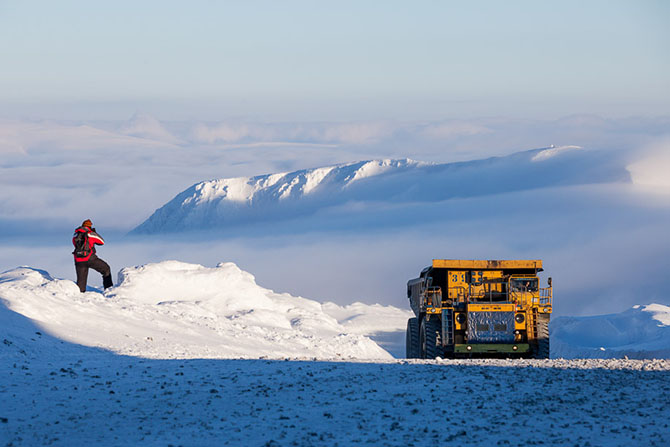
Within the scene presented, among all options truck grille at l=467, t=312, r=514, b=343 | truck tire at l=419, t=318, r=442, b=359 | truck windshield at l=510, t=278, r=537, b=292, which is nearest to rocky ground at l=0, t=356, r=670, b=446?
truck grille at l=467, t=312, r=514, b=343

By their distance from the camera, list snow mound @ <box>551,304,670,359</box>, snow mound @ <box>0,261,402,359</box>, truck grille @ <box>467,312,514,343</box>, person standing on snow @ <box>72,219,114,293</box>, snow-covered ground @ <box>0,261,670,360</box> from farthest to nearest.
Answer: snow mound @ <box>551,304,670,359</box> → person standing on snow @ <box>72,219,114,293</box> → truck grille @ <box>467,312,514,343</box> → snow-covered ground @ <box>0,261,670,360</box> → snow mound @ <box>0,261,402,359</box>

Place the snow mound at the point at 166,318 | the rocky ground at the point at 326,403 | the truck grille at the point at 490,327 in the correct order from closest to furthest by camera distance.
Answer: the rocky ground at the point at 326,403, the snow mound at the point at 166,318, the truck grille at the point at 490,327

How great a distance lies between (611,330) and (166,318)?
39.9 metres

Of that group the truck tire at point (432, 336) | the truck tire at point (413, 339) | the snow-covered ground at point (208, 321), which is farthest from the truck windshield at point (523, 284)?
the snow-covered ground at point (208, 321)

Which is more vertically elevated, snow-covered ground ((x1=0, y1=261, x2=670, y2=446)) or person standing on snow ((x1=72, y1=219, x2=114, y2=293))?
person standing on snow ((x1=72, y1=219, x2=114, y2=293))

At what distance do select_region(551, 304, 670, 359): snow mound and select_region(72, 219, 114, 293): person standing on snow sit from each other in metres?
31.8

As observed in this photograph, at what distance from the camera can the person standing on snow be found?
82.5 ft

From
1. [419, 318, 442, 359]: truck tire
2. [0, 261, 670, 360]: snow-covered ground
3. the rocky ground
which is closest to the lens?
the rocky ground

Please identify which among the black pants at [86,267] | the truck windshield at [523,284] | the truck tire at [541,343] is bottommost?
the truck tire at [541,343]

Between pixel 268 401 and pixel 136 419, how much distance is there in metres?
1.92

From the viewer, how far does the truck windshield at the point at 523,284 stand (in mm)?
22766

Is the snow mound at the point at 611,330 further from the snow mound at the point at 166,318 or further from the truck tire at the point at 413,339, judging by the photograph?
the truck tire at the point at 413,339

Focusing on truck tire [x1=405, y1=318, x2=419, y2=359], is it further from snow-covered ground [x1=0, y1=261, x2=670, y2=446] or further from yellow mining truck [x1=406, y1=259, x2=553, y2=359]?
snow-covered ground [x1=0, y1=261, x2=670, y2=446]

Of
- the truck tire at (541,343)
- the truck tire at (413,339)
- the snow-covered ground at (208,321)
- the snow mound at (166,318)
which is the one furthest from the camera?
the truck tire at (413,339)
